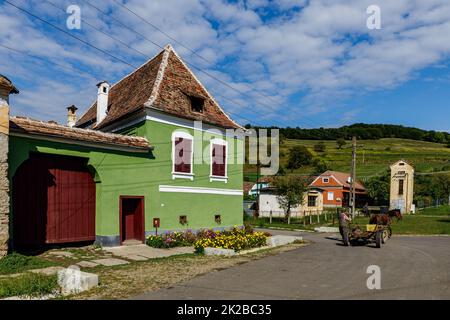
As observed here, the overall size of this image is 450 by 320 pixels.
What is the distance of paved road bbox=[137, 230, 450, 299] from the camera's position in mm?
7594

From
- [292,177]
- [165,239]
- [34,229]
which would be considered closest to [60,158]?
[34,229]

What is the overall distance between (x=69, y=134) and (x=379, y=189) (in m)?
47.6

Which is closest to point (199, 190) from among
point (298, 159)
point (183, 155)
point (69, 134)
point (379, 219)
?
point (183, 155)

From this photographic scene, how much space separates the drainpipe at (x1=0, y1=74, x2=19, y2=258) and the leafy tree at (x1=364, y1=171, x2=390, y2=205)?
50.1 metres

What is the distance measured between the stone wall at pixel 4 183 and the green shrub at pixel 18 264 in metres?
0.32

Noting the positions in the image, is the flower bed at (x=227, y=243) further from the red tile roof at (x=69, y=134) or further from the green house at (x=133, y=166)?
the red tile roof at (x=69, y=134)

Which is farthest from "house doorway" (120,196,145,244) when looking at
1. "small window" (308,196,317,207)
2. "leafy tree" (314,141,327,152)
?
"leafy tree" (314,141,327,152)

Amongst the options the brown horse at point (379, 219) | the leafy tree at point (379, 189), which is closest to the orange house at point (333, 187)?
the leafy tree at point (379, 189)

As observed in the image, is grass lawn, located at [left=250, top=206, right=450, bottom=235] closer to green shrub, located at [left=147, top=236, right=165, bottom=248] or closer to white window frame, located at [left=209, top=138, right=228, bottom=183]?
white window frame, located at [left=209, top=138, right=228, bottom=183]

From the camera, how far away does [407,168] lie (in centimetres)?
4594

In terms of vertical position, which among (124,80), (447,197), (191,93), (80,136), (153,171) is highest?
(124,80)

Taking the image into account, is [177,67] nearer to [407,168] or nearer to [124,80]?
[124,80]
